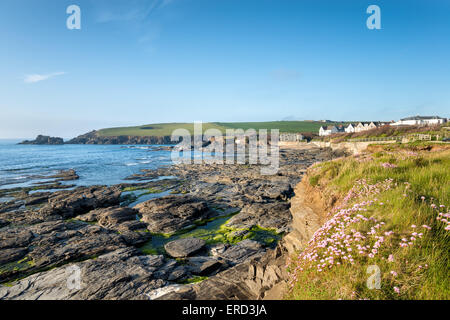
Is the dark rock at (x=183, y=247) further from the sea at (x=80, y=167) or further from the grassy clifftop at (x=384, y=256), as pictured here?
the sea at (x=80, y=167)

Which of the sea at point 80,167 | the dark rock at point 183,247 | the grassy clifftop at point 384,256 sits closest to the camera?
the grassy clifftop at point 384,256

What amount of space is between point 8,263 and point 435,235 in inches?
675

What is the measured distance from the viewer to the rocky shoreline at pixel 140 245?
8484 mm

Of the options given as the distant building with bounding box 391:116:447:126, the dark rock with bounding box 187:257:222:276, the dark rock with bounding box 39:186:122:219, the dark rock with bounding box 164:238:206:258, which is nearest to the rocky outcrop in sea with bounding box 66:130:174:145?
the distant building with bounding box 391:116:447:126

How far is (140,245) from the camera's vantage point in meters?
13.3

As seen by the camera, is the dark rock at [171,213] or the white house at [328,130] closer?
the dark rock at [171,213]

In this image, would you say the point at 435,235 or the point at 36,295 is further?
the point at 36,295

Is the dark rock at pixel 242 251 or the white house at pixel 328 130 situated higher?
the white house at pixel 328 130

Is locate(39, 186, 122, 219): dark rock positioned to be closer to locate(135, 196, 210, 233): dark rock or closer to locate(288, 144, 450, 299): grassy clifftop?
locate(135, 196, 210, 233): dark rock

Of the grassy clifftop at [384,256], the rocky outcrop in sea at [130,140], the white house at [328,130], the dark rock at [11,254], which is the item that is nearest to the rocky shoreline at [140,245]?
the dark rock at [11,254]

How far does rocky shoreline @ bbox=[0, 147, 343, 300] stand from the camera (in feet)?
27.8
